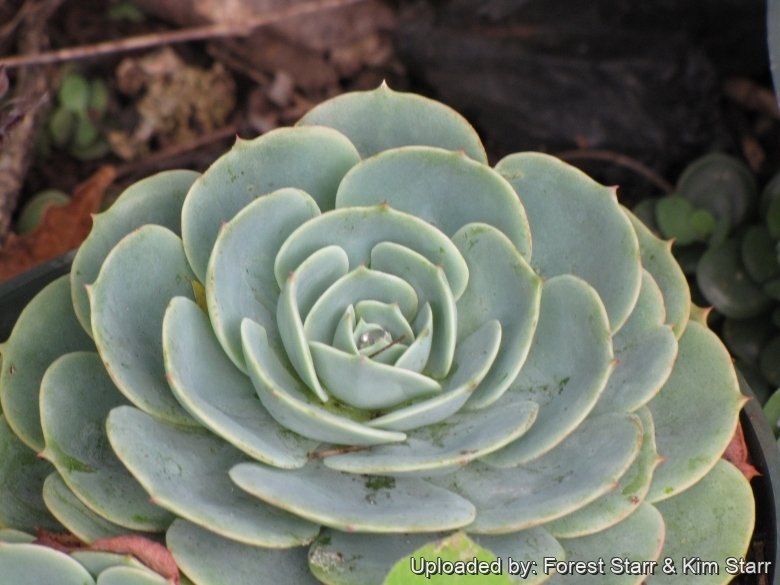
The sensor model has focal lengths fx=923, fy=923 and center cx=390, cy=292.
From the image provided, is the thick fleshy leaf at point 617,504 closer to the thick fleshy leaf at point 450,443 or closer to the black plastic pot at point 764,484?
the thick fleshy leaf at point 450,443

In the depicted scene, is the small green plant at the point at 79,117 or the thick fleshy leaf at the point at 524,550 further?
the small green plant at the point at 79,117

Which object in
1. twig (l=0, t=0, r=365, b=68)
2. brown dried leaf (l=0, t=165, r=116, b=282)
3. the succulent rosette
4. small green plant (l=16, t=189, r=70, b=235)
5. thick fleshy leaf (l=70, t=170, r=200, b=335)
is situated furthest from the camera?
twig (l=0, t=0, r=365, b=68)

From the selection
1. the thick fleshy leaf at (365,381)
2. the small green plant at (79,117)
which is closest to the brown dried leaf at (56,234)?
the small green plant at (79,117)

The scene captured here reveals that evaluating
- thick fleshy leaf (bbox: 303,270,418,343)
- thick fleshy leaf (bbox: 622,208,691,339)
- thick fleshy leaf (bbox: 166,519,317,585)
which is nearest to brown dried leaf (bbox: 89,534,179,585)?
thick fleshy leaf (bbox: 166,519,317,585)

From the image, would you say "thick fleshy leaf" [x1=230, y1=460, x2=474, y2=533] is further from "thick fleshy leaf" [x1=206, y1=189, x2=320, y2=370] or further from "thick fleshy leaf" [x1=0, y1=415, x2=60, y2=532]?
"thick fleshy leaf" [x1=0, y1=415, x2=60, y2=532]

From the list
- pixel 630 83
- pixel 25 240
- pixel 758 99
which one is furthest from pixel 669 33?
pixel 25 240

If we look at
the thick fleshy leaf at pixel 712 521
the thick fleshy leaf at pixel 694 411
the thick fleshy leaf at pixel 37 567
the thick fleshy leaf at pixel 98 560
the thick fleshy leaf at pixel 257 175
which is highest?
the thick fleshy leaf at pixel 257 175

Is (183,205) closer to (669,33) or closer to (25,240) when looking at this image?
(25,240)
